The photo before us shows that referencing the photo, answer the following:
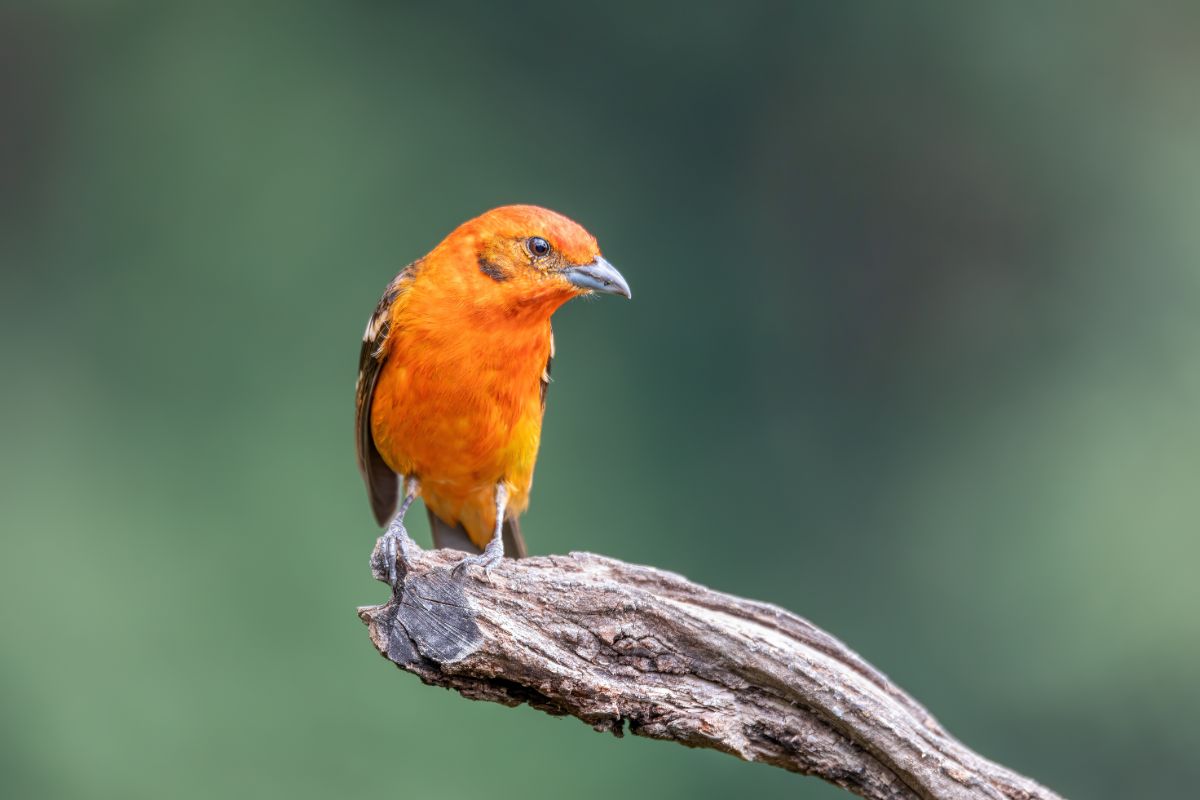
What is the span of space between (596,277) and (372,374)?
1.05 m

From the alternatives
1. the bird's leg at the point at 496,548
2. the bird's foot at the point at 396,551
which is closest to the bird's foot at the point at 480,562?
the bird's leg at the point at 496,548

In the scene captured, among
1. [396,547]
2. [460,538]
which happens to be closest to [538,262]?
[396,547]

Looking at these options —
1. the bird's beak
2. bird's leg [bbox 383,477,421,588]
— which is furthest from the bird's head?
bird's leg [bbox 383,477,421,588]

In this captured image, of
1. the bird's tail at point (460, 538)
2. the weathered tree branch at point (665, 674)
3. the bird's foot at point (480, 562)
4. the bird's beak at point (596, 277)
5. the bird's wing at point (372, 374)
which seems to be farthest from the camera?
the bird's tail at point (460, 538)

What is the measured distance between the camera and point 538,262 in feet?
15.6

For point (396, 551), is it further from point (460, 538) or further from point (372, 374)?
point (460, 538)

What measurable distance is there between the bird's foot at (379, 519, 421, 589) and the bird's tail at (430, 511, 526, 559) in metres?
1.33

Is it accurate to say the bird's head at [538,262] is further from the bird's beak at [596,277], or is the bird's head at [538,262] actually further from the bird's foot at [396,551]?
the bird's foot at [396,551]


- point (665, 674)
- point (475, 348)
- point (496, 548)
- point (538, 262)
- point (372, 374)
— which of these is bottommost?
point (665, 674)

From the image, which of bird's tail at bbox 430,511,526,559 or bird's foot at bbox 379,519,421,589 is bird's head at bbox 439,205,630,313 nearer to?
bird's foot at bbox 379,519,421,589

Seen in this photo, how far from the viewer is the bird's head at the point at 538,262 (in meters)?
4.73

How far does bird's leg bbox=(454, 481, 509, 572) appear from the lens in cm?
421

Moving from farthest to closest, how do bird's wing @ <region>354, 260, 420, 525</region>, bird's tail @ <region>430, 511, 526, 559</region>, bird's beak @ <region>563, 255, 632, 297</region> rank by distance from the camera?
bird's tail @ <region>430, 511, 526, 559</region>, bird's wing @ <region>354, 260, 420, 525</region>, bird's beak @ <region>563, 255, 632, 297</region>

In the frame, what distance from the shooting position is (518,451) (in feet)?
16.8
